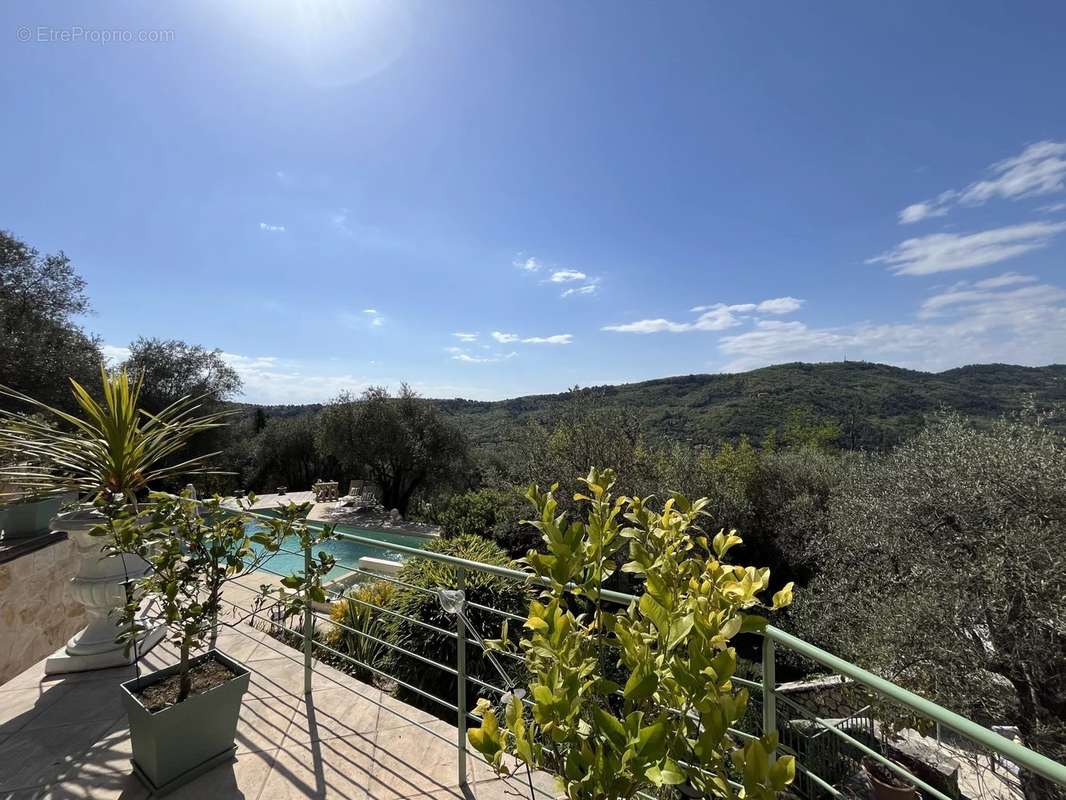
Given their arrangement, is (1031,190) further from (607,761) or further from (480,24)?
(607,761)

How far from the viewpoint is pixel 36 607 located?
357 cm

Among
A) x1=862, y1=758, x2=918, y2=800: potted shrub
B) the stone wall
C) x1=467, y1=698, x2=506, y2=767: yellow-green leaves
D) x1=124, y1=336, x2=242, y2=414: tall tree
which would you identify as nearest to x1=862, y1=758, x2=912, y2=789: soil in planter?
x1=862, y1=758, x2=918, y2=800: potted shrub

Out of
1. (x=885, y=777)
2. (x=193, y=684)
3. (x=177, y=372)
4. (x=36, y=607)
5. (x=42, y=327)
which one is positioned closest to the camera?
(x=193, y=684)

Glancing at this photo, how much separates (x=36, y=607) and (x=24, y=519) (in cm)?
86

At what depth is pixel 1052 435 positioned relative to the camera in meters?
5.77

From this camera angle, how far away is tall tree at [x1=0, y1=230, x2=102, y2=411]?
10.0m

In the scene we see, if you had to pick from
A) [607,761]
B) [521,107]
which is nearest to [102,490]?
[607,761]

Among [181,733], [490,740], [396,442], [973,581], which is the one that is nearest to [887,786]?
[973,581]

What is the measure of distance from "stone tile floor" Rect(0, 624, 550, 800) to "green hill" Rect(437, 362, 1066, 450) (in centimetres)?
1768

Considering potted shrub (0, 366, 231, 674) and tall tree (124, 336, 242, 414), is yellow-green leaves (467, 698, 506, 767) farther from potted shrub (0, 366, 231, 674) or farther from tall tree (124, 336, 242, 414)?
tall tree (124, 336, 242, 414)

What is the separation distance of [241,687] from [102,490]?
5.14 feet

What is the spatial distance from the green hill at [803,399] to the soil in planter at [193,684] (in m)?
18.3

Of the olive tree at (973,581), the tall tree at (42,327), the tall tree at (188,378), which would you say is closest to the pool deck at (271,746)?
the olive tree at (973,581)

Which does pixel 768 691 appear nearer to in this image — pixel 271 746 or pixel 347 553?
pixel 271 746
